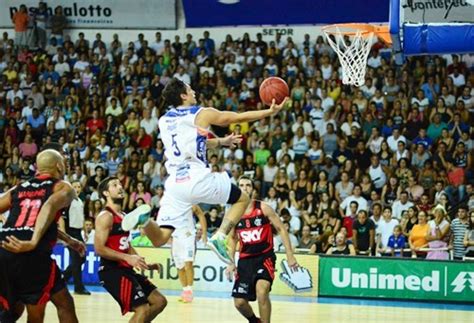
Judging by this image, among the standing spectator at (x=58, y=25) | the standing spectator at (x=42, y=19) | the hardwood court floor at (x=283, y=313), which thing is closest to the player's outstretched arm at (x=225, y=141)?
the hardwood court floor at (x=283, y=313)

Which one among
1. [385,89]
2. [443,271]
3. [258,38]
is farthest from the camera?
[258,38]

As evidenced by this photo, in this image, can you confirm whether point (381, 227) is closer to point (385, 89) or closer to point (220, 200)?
point (385, 89)

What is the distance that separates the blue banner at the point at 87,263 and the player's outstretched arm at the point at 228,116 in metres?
10.3

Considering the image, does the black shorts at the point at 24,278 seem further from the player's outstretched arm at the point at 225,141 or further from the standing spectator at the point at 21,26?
the standing spectator at the point at 21,26

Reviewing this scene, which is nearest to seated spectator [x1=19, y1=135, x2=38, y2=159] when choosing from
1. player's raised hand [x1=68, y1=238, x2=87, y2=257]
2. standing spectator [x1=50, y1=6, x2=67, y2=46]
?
standing spectator [x1=50, y1=6, x2=67, y2=46]

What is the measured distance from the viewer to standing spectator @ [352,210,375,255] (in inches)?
786

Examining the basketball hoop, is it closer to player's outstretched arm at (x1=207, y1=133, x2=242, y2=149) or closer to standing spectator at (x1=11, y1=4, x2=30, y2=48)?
player's outstretched arm at (x1=207, y1=133, x2=242, y2=149)

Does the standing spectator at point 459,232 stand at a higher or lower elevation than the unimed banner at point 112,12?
lower

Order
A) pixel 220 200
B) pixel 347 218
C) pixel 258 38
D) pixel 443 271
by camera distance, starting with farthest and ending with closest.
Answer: pixel 258 38
pixel 347 218
pixel 443 271
pixel 220 200

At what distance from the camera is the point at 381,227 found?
20094 mm

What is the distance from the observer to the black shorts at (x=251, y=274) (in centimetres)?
1296

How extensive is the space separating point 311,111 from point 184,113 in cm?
1259

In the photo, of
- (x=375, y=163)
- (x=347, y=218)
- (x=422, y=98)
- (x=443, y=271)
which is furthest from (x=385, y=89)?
(x=443, y=271)

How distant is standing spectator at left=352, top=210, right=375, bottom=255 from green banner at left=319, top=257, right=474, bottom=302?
68cm
